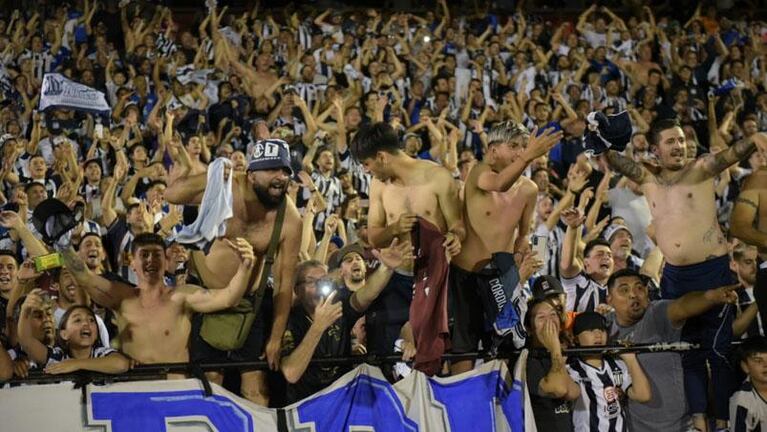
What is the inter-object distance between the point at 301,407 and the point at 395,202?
51.3 inches

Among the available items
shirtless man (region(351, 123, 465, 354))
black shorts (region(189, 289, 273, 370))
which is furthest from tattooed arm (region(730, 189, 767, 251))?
black shorts (region(189, 289, 273, 370))

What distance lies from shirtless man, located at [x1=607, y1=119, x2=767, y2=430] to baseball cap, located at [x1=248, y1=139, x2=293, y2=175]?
1947 millimetres

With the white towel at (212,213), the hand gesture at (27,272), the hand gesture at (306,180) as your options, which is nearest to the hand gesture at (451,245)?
the white towel at (212,213)

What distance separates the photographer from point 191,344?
5.98 m

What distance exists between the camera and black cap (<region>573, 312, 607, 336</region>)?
627 centimetres

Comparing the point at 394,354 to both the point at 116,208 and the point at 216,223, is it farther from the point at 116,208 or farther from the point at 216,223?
the point at 116,208

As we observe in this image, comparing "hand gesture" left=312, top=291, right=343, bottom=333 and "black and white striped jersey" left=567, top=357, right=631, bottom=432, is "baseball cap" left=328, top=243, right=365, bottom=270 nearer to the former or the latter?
"hand gesture" left=312, top=291, right=343, bottom=333

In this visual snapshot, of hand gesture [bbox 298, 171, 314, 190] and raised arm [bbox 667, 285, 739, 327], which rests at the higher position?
hand gesture [bbox 298, 171, 314, 190]

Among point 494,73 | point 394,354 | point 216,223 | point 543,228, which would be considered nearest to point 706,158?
point 394,354

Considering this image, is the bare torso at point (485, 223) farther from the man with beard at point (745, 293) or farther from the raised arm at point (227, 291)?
the man with beard at point (745, 293)

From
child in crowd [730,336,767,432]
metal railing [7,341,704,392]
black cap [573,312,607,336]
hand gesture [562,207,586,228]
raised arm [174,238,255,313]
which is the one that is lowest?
child in crowd [730,336,767,432]

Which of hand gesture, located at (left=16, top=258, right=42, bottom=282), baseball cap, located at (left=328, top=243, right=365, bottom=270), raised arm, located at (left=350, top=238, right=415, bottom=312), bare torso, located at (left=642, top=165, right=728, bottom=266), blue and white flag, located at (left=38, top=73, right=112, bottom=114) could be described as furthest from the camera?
blue and white flag, located at (left=38, top=73, right=112, bottom=114)

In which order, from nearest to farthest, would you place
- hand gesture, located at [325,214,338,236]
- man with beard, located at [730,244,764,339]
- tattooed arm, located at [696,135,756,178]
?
tattooed arm, located at [696,135,756,178] < man with beard, located at [730,244,764,339] < hand gesture, located at [325,214,338,236]

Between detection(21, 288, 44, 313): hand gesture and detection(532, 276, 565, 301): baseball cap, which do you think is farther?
detection(532, 276, 565, 301): baseball cap
